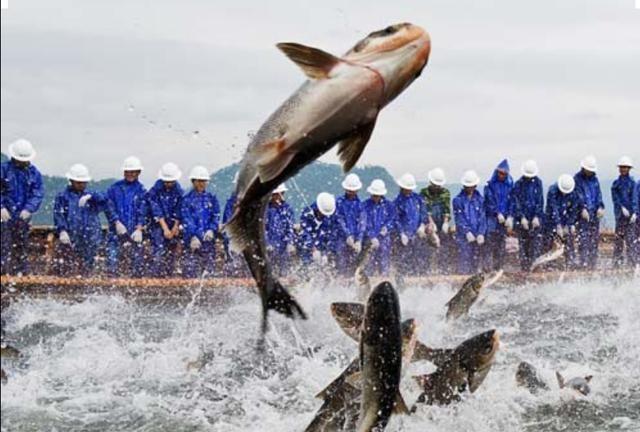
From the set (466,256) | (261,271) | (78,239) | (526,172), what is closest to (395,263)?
(466,256)

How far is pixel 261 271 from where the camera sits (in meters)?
4.88

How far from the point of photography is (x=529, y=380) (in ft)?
37.8

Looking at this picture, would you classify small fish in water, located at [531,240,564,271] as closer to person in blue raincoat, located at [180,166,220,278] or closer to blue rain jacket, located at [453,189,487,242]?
blue rain jacket, located at [453,189,487,242]

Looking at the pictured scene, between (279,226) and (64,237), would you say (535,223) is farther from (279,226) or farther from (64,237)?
(64,237)

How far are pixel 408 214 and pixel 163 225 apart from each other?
4875 millimetres

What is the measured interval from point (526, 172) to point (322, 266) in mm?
5297

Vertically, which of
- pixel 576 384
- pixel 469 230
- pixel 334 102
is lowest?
pixel 576 384

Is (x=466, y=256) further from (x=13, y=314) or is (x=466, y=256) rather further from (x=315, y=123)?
(x=315, y=123)

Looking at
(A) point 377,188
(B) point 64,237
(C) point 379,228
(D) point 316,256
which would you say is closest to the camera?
(B) point 64,237

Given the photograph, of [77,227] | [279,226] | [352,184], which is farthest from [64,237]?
[352,184]

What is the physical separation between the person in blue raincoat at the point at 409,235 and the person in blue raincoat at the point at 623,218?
15.2 ft

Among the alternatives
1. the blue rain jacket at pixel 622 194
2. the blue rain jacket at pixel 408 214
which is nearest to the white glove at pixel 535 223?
the blue rain jacket at pixel 622 194

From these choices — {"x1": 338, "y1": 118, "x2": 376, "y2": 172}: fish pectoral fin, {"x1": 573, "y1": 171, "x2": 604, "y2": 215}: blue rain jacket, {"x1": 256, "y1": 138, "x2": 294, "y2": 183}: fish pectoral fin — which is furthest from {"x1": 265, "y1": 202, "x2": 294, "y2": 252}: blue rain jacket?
{"x1": 256, "y1": 138, "x2": 294, "y2": 183}: fish pectoral fin

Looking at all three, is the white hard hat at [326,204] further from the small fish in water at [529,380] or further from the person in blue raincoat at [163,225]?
the small fish in water at [529,380]
